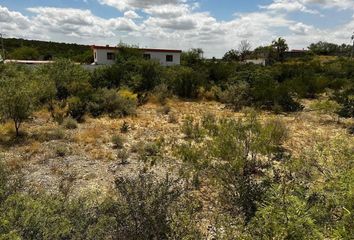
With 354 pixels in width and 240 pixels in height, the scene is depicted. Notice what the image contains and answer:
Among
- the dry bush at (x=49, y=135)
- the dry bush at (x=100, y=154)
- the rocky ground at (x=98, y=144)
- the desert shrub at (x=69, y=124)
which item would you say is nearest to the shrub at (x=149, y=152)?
the rocky ground at (x=98, y=144)

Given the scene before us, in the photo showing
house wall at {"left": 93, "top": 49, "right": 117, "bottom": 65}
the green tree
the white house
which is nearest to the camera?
house wall at {"left": 93, "top": 49, "right": 117, "bottom": 65}

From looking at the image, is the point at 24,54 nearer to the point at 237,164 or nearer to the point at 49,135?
the point at 49,135

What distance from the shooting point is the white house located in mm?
35062

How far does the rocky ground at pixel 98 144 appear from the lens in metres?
9.67

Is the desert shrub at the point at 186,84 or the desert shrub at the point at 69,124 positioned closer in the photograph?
the desert shrub at the point at 69,124

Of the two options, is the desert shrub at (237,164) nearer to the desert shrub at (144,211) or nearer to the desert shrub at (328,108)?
the desert shrub at (144,211)

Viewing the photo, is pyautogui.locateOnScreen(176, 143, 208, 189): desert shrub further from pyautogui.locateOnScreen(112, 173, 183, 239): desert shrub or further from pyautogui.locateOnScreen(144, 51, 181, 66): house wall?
pyautogui.locateOnScreen(144, 51, 181, 66): house wall

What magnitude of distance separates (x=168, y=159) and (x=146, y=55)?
27.8 metres

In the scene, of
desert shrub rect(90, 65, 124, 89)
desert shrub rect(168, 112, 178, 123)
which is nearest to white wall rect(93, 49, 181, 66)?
desert shrub rect(90, 65, 124, 89)

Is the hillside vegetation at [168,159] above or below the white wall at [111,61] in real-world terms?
below

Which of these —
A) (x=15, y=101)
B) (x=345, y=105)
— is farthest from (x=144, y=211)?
(x=345, y=105)

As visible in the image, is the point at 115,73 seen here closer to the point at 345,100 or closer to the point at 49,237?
the point at 345,100

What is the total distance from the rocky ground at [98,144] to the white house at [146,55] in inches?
653

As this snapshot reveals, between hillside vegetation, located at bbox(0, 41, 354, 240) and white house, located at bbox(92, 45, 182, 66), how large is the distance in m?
9.17
